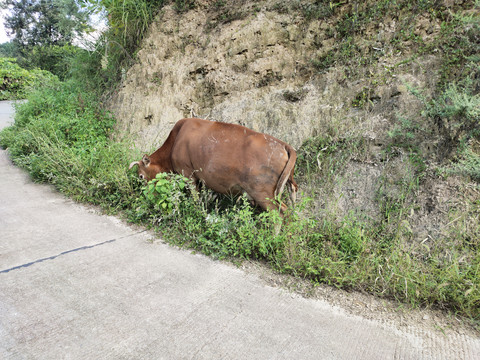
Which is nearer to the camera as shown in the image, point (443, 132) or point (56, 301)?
point (56, 301)

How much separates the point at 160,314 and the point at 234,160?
5.72 feet

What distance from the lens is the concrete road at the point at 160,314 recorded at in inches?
78.1

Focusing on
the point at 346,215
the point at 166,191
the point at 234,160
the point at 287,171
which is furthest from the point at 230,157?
the point at 346,215

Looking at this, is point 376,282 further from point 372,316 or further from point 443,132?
point 443,132

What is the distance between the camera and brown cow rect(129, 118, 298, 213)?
3.21m

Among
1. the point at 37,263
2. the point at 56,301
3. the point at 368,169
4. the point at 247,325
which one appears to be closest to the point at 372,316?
the point at 247,325

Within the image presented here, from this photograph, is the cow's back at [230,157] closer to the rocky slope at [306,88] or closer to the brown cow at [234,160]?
the brown cow at [234,160]

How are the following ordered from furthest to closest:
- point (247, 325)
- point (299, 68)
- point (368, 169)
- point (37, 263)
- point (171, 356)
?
point (299, 68), point (368, 169), point (37, 263), point (247, 325), point (171, 356)

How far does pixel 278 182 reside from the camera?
3201 millimetres

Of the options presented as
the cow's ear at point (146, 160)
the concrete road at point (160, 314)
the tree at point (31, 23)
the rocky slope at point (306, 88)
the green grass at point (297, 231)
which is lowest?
the concrete road at point (160, 314)

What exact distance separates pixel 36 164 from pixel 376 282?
542 cm

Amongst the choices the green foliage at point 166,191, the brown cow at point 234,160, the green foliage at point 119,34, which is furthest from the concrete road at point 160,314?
the green foliage at point 119,34

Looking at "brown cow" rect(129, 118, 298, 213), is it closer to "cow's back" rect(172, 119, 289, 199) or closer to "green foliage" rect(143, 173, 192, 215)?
"cow's back" rect(172, 119, 289, 199)

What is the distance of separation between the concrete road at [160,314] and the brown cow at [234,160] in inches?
35.2
